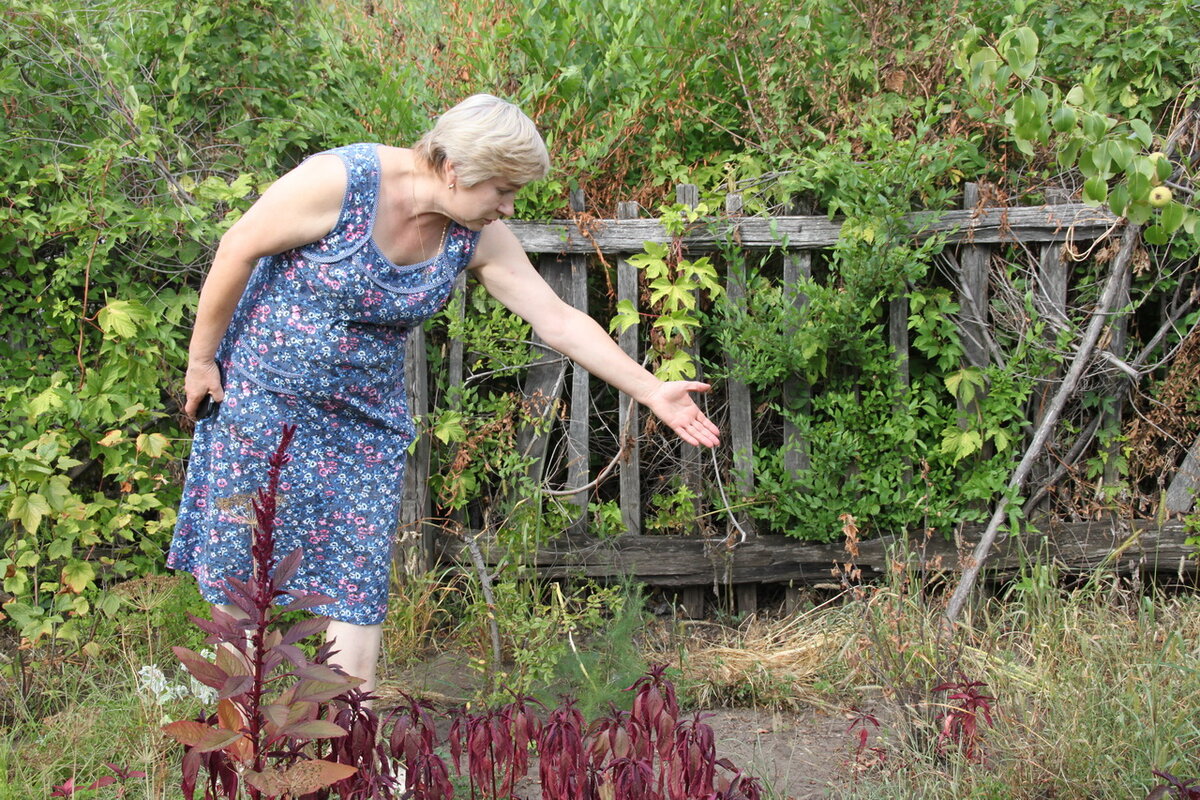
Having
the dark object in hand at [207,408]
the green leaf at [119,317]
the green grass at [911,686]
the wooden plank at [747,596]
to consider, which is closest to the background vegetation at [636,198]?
the green leaf at [119,317]

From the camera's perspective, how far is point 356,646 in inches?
109

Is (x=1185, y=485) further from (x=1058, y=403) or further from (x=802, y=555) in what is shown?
(x=802, y=555)

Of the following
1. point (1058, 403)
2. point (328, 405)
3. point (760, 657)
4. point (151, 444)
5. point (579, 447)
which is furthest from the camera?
point (579, 447)

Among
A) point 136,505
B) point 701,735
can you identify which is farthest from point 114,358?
point 701,735

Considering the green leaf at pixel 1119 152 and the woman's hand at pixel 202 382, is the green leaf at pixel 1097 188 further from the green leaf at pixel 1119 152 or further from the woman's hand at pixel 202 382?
the woman's hand at pixel 202 382

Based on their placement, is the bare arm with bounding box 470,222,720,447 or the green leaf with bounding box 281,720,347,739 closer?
the green leaf with bounding box 281,720,347,739

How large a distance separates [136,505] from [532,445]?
1372 millimetres

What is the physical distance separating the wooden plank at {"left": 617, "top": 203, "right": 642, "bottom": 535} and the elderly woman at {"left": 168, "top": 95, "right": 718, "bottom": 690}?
104 centimetres

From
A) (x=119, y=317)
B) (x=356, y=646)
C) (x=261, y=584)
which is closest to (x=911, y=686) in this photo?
(x=356, y=646)

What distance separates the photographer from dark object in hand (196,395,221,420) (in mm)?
2730

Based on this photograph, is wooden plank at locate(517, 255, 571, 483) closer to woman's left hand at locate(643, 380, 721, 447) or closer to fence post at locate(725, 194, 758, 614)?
fence post at locate(725, 194, 758, 614)

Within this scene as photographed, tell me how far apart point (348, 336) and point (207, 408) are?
0.45 meters

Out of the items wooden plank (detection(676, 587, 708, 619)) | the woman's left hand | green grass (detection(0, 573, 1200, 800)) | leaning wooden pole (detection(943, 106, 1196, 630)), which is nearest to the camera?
green grass (detection(0, 573, 1200, 800))

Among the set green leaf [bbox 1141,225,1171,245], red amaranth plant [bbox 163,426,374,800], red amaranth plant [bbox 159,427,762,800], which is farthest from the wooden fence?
red amaranth plant [bbox 163,426,374,800]
